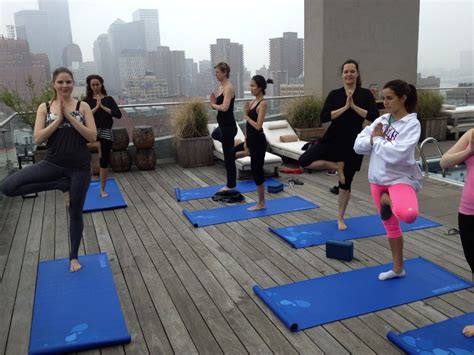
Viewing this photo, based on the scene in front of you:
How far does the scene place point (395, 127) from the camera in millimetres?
2758

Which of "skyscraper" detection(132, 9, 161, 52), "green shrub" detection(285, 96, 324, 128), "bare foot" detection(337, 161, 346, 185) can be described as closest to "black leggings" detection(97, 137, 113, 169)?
"bare foot" detection(337, 161, 346, 185)

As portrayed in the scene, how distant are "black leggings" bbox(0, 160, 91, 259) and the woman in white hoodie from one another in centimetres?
201

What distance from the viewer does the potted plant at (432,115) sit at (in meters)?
9.23

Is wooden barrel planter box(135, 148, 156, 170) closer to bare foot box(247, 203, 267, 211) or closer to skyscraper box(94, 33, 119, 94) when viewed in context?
skyscraper box(94, 33, 119, 94)

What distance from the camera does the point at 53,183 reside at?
3.16 m

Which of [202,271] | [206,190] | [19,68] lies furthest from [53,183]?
[19,68]

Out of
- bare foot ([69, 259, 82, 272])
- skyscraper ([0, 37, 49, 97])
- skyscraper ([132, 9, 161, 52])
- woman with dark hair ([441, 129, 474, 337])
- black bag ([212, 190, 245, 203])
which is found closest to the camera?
woman with dark hair ([441, 129, 474, 337])

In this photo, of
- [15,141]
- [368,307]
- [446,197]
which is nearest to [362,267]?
[368,307]

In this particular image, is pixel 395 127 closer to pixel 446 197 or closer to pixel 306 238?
pixel 306 238

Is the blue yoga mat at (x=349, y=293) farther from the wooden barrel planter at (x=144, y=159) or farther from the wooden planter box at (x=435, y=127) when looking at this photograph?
the wooden planter box at (x=435, y=127)

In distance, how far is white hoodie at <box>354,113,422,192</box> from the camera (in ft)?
8.73

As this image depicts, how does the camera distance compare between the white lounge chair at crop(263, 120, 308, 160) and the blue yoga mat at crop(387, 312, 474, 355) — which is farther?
the white lounge chair at crop(263, 120, 308, 160)

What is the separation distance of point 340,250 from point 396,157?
105cm

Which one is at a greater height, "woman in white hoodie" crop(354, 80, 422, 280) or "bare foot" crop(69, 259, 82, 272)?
"woman in white hoodie" crop(354, 80, 422, 280)
